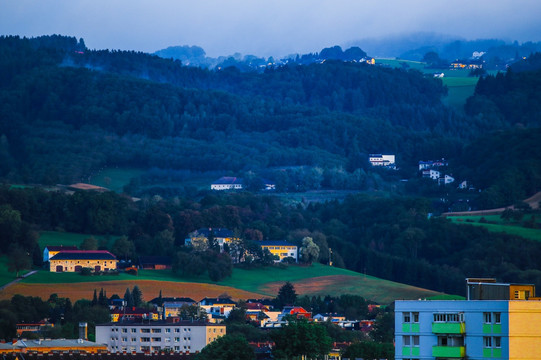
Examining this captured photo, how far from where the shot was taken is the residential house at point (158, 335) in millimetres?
102500

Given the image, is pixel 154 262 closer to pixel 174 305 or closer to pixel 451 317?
pixel 174 305

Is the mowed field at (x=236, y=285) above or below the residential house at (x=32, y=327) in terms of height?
above

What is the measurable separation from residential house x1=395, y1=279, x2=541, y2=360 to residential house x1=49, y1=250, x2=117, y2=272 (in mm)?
99365

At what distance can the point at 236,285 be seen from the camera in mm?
142750

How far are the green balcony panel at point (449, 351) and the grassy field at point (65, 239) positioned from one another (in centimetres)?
11302

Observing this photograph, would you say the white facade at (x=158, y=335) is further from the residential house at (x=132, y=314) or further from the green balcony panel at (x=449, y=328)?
the green balcony panel at (x=449, y=328)

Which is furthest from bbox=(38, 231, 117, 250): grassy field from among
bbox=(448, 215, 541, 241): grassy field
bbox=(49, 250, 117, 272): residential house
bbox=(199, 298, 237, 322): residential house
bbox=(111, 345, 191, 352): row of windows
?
bbox=(111, 345, 191, 352): row of windows

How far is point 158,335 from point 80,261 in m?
36.8

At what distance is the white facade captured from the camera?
102m

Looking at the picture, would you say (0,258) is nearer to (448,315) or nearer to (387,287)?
(387,287)

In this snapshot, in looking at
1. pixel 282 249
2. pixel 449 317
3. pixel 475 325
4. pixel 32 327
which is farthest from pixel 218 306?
pixel 475 325

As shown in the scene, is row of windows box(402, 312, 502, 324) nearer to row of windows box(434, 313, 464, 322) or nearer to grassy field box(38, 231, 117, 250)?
row of windows box(434, 313, 464, 322)

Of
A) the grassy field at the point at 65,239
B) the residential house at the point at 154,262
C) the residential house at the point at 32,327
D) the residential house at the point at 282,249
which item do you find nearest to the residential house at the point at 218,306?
the residential house at the point at 32,327

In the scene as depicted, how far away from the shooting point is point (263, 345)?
94938mm
